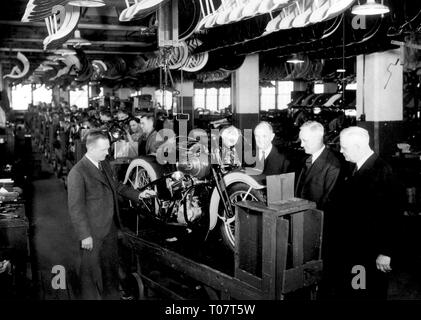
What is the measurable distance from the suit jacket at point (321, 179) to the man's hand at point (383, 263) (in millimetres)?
602

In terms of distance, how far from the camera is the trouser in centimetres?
393

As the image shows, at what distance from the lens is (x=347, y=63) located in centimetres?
1184

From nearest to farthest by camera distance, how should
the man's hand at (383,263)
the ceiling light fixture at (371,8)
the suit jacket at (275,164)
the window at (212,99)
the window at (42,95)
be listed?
1. the man's hand at (383,263)
2. the ceiling light fixture at (371,8)
3. the suit jacket at (275,164)
4. the window at (212,99)
5. the window at (42,95)

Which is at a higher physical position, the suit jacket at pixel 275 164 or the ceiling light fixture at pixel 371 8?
the ceiling light fixture at pixel 371 8

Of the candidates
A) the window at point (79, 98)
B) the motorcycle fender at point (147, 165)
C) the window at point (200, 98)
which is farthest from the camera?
the window at point (79, 98)

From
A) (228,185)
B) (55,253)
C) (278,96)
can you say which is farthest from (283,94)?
(228,185)

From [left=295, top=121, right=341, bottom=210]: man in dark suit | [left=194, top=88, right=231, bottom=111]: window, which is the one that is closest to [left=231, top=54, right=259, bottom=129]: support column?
[left=295, top=121, right=341, bottom=210]: man in dark suit

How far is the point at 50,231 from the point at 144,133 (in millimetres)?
1912

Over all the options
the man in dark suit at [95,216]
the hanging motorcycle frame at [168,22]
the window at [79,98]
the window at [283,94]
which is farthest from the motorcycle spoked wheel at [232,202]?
the window at [79,98]

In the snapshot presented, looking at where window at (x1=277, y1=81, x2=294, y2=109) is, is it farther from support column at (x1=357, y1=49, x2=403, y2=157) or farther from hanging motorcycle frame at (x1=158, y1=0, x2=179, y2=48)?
hanging motorcycle frame at (x1=158, y1=0, x2=179, y2=48)

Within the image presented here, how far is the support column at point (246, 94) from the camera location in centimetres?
1205

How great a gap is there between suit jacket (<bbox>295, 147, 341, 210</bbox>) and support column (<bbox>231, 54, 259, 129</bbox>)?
8.17m

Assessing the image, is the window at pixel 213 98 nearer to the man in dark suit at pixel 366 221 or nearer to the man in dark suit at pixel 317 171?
the man in dark suit at pixel 317 171
